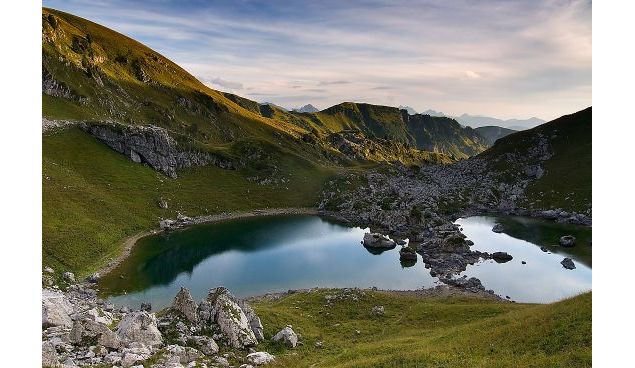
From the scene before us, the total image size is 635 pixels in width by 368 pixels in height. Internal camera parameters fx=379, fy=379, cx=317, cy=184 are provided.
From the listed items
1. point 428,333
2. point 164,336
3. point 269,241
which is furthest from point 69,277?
point 428,333

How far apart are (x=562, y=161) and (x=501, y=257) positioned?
9176cm

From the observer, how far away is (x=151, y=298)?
55.7m

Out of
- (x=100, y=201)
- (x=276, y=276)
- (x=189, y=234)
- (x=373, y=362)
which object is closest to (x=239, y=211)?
(x=189, y=234)

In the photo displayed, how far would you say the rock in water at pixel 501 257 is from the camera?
7934cm

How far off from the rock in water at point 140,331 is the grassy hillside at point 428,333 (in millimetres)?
9427

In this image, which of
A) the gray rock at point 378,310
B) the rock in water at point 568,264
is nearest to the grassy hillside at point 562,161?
the rock in water at point 568,264

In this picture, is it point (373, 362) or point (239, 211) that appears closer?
point (373, 362)

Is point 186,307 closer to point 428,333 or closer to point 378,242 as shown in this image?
point 428,333

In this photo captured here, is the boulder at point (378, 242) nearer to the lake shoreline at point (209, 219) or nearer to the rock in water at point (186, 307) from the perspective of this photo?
the lake shoreline at point (209, 219)

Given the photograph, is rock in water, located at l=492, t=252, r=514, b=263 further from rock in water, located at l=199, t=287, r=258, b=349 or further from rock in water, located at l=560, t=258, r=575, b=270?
rock in water, located at l=199, t=287, r=258, b=349
